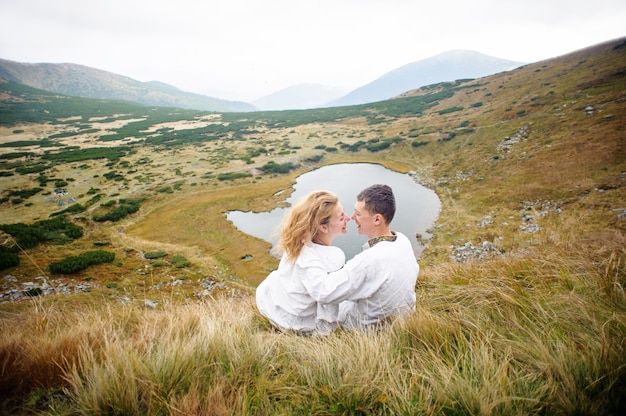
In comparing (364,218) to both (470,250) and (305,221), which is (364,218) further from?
(470,250)

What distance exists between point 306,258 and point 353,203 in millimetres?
27711

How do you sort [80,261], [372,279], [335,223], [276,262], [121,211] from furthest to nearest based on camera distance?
[121,211]
[276,262]
[80,261]
[335,223]
[372,279]

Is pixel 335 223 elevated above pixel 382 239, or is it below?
above

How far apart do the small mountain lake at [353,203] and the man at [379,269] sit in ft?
38.6

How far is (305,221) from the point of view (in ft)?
10.5

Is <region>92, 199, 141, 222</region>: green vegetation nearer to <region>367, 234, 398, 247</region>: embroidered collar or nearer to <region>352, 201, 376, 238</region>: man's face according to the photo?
<region>352, 201, 376, 238</region>: man's face

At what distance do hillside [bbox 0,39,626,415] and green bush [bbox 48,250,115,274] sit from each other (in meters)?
0.46

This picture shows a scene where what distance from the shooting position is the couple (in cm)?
307

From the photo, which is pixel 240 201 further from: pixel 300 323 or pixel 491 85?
pixel 491 85

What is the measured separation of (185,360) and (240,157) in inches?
1911

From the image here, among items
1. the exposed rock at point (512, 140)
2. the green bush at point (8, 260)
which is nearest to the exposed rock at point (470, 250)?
the exposed rock at point (512, 140)

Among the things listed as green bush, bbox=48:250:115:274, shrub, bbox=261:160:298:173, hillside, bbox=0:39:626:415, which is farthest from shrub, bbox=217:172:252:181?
green bush, bbox=48:250:115:274

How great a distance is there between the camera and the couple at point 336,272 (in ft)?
10.1

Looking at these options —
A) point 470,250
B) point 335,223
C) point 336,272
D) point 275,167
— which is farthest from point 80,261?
point 275,167
